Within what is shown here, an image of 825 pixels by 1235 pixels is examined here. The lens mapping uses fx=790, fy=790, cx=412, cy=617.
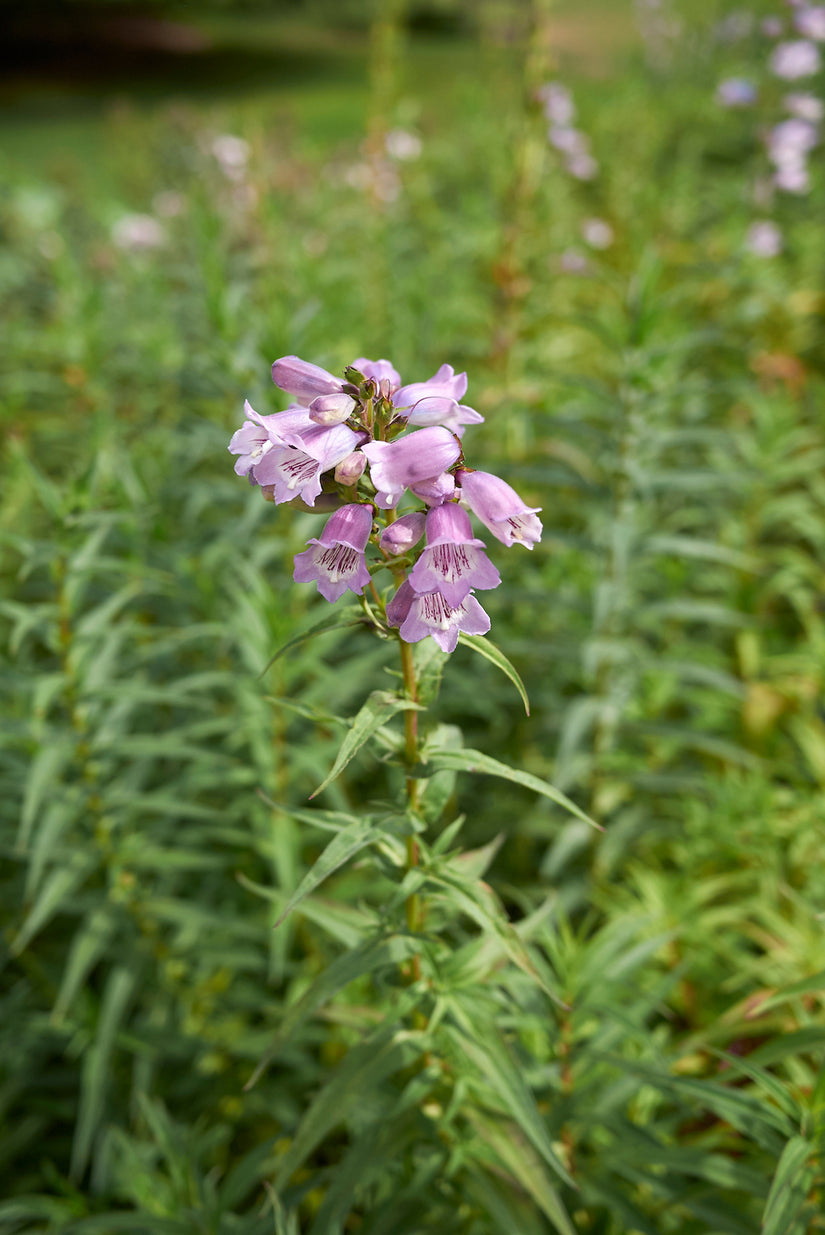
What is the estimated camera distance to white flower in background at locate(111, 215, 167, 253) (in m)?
6.61

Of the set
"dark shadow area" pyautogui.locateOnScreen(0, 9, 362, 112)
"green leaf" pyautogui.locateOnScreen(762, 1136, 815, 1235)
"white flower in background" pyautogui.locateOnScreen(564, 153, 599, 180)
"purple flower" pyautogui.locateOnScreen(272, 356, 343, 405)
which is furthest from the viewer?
"dark shadow area" pyautogui.locateOnScreen(0, 9, 362, 112)

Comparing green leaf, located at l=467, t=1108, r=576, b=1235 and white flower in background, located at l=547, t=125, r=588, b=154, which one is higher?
white flower in background, located at l=547, t=125, r=588, b=154

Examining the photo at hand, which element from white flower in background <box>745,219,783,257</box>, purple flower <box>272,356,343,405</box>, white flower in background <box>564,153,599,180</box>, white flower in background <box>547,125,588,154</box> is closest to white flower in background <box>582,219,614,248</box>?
white flower in background <box>564,153,599,180</box>

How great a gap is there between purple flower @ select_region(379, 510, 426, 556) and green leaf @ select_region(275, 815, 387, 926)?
42 cm

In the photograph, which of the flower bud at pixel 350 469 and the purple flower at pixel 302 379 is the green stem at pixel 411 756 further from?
the purple flower at pixel 302 379

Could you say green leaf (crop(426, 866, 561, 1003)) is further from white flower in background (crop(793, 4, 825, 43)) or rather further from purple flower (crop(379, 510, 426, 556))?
white flower in background (crop(793, 4, 825, 43))

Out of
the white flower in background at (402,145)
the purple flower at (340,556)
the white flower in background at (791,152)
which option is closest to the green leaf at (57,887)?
the purple flower at (340,556)

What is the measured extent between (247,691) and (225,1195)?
116 centimetres

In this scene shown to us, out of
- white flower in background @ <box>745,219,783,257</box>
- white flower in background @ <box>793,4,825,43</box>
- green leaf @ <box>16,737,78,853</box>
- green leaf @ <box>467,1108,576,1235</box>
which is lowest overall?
green leaf @ <box>467,1108,576,1235</box>

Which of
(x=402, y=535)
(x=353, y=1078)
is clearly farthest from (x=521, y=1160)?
(x=402, y=535)

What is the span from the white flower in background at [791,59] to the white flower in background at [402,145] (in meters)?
2.92

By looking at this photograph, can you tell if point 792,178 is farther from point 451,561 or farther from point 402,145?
point 451,561

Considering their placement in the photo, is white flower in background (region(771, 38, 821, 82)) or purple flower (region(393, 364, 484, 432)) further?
white flower in background (region(771, 38, 821, 82))

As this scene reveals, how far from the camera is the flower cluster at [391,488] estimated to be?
3.40 ft
